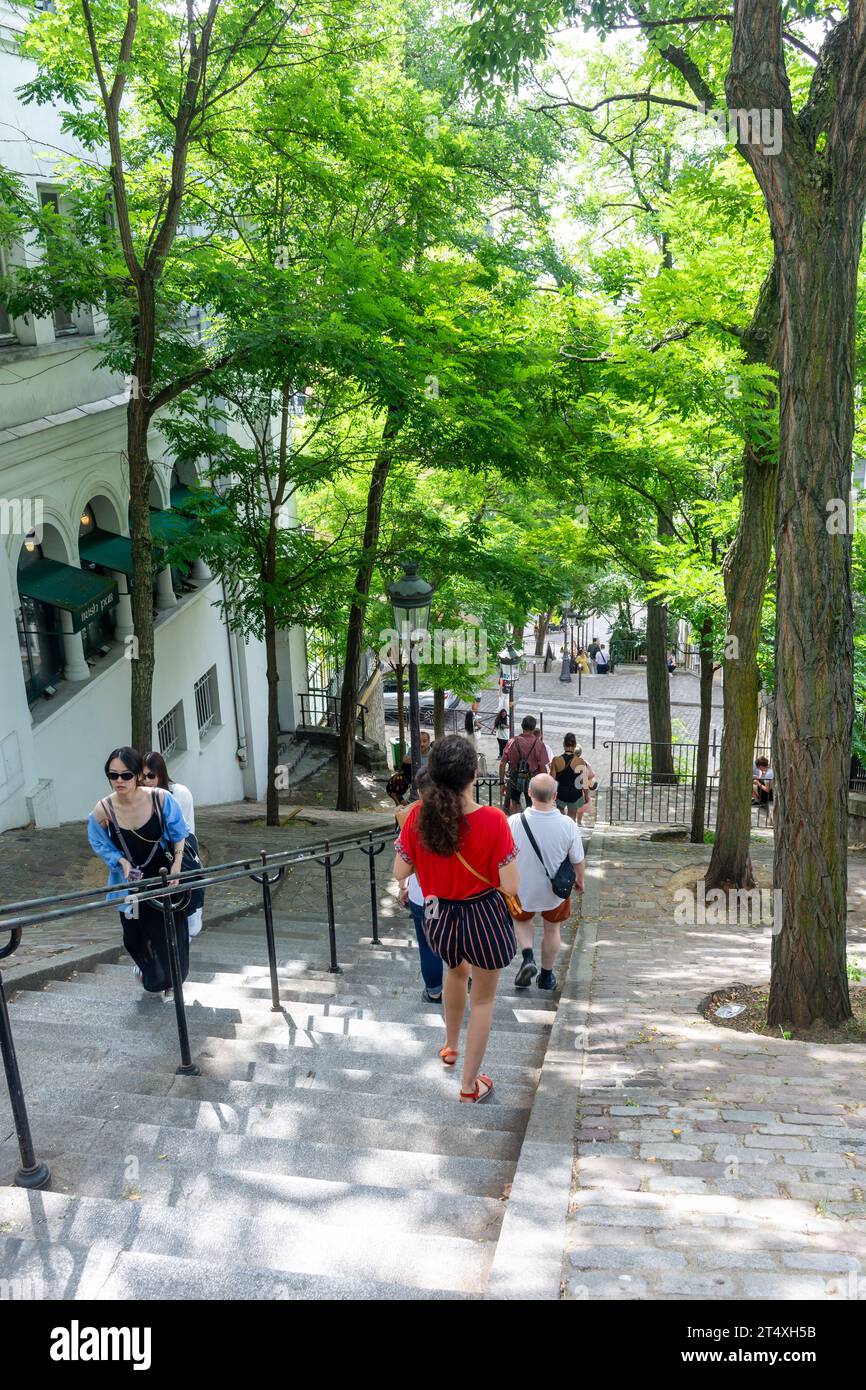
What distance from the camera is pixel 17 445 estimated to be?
11.7 m

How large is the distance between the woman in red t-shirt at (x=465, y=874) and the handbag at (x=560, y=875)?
5.92 ft

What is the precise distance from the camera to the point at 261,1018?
5.98 meters

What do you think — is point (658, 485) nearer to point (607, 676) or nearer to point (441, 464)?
point (441, 464)

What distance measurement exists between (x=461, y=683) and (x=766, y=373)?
11834 mm

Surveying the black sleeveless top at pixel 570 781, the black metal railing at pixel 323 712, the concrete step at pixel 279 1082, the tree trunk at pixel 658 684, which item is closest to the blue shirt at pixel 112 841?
the concrete step at pixel 279 1082

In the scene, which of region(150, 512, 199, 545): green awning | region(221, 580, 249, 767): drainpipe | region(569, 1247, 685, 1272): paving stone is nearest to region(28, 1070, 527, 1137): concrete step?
region(569, 1247, 685, 1272): paving stone

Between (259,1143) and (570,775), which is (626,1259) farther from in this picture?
(570,775)

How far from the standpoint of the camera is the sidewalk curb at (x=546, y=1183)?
10.9ft

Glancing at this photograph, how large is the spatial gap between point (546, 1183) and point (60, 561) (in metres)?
11.2

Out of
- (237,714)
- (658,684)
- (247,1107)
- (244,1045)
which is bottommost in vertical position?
(237,714)

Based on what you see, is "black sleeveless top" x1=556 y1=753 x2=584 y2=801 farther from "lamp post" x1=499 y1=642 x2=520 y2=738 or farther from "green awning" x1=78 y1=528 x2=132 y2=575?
"lamp post" x1=499 y1=642 x2=520 y2=738

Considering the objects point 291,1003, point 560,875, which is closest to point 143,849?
point 291,1003
